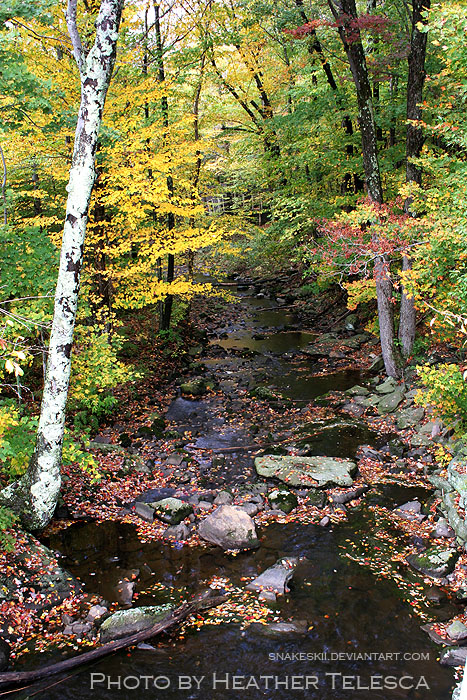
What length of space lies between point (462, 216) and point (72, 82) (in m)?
8.37

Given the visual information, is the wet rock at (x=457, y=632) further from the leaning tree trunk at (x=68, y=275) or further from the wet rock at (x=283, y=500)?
the leaning tree trunk at (x=68, y=275)

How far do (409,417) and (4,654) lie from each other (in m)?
8.82

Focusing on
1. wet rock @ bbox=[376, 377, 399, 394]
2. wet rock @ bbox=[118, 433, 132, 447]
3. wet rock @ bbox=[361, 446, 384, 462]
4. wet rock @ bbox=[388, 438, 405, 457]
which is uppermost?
wet rock @ bbox=[376, 377, 399, 394]

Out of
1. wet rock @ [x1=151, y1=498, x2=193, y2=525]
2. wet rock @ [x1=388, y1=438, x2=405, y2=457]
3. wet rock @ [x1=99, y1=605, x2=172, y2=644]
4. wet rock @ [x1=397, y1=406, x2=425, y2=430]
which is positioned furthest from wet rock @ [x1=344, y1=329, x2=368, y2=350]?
wet rock @ [x1=99, y1=605, x2=172, y2=644]

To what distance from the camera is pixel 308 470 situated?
8.75 meters

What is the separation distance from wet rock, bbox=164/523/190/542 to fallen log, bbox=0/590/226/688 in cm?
128

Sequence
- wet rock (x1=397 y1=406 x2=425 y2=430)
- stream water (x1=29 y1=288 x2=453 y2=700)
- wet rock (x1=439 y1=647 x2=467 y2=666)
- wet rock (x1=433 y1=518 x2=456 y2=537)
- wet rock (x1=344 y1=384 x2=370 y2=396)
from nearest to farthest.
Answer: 1. stream water (x1=29 y1=288 x2=453 y2=700)
2. wet rock (x1=439 y1=647 x2=467 y2=666)
3. wet rock (x1=433 y1=518 x2=456 y2=537)
4. wet rock (x1=397 y1=406 x2=425 y2=430)
5. wet rock (x1=344 y1=384 x2=370 y2=396)

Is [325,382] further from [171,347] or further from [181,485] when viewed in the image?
[181,485]

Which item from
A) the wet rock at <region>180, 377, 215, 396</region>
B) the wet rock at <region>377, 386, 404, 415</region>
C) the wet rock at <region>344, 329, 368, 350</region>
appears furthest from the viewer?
the wet rock at <region>344, 329, 368, 350</region>

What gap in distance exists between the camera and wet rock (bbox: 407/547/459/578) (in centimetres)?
602

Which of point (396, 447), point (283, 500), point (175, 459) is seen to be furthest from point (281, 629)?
point (396, 447)

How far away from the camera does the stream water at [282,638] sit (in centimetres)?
453

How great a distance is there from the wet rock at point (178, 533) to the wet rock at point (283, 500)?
1.60 metres

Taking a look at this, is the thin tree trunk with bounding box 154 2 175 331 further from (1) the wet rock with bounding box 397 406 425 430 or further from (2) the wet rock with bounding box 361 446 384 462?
(1) the wet rock with bounding box 397 406 425 430
